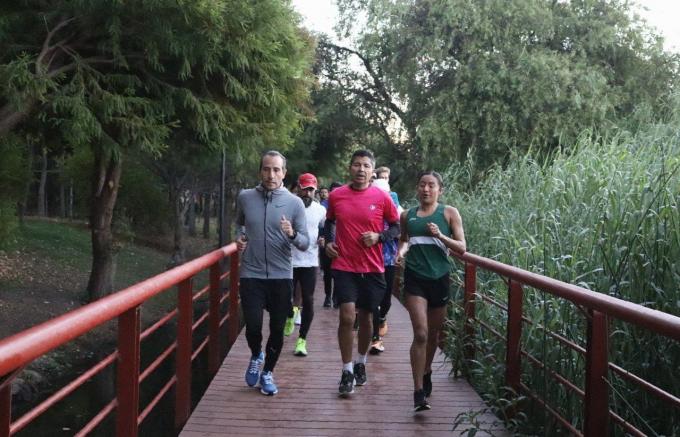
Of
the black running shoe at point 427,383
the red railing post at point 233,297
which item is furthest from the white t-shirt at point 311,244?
the black running shoe at point 427,383

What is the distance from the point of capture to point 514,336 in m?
4.68

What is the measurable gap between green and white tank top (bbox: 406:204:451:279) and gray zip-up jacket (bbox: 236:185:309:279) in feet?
2.56

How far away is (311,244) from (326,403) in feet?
7.16

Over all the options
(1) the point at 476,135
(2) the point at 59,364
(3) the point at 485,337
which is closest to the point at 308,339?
(3) the point at 485,337

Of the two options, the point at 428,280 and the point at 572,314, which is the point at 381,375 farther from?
the point at 572,314

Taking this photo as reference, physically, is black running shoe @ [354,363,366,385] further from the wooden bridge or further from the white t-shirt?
the white t-shirt

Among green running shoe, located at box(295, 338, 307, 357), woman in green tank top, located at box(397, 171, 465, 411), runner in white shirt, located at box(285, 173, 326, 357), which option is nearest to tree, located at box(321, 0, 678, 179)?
runner in white shirt, located at box(285, 173, 326, 357)

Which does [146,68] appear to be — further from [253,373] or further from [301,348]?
[253,373]

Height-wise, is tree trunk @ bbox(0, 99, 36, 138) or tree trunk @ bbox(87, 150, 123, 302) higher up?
tree trunk @ bbox(0, 99, 36, 138)

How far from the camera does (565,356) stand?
14.7 feet

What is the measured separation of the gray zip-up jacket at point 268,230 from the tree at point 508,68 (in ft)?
49.1

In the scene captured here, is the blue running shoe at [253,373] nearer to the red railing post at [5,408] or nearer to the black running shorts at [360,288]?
the black running shorts at [360,288]

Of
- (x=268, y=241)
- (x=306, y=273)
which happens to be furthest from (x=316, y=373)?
(x=268, y=241)

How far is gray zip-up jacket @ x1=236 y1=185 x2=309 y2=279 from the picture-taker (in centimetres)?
514
